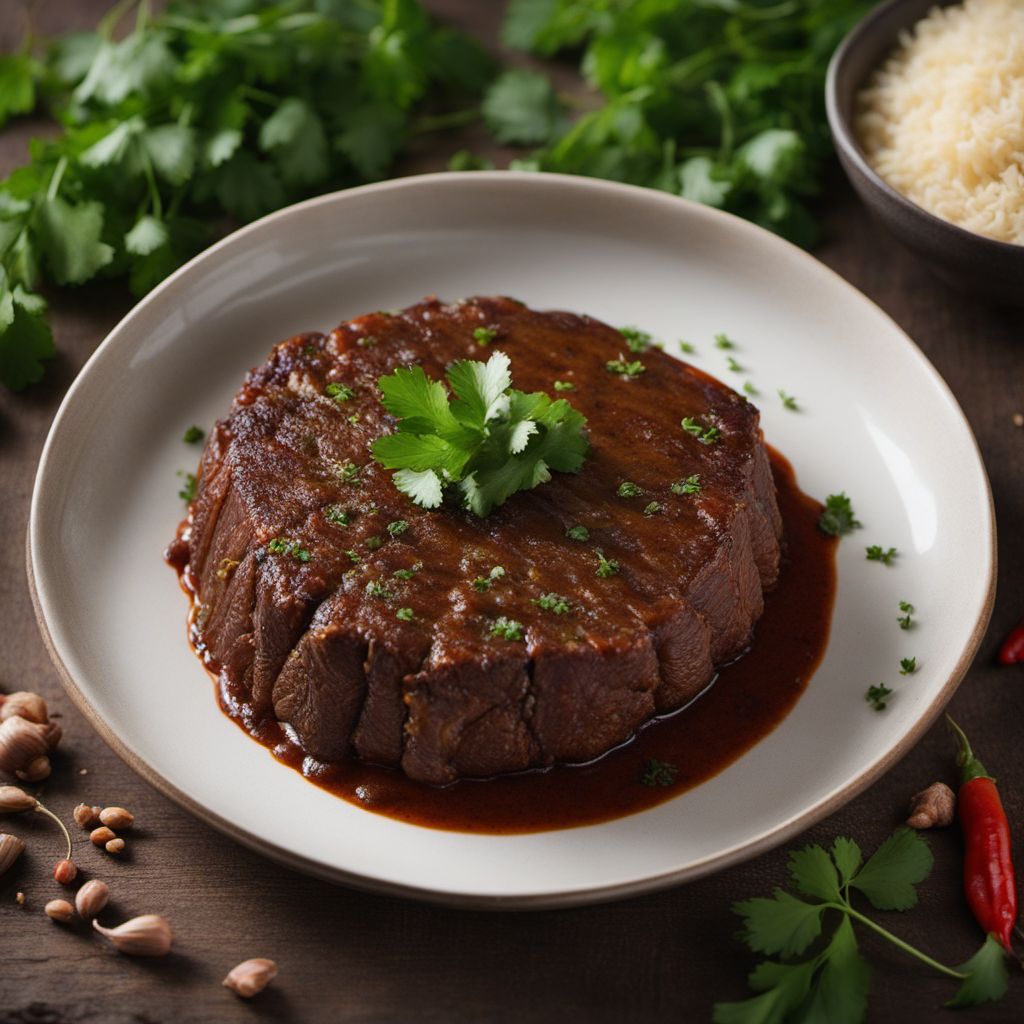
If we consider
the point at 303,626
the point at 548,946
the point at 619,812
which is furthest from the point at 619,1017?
the point at 303,626

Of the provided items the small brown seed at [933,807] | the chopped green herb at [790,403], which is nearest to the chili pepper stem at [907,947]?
the small brown seed at [933,807]

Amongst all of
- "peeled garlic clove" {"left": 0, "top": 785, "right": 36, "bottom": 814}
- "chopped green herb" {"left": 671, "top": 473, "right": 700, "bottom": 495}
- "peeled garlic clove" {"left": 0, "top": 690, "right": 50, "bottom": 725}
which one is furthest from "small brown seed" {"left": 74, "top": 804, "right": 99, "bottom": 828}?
"chopped green herb" {"left": 671, "top": 473, "right": 700, "bottom": 495}

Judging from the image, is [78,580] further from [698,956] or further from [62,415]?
[698,956]

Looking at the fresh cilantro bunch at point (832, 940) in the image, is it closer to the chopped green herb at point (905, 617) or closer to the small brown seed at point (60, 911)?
the chopped green herb at point (905, 617)

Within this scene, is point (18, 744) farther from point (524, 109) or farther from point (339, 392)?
point (524, 109)

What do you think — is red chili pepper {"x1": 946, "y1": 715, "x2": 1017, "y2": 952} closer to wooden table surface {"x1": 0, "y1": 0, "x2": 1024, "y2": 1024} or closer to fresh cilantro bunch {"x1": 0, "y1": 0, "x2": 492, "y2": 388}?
wooden table surface {"x1": 0, "y1": 0, "x2": 1024, "y2": 1024}

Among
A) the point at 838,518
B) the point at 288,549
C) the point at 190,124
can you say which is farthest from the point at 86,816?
the point at 190,124
